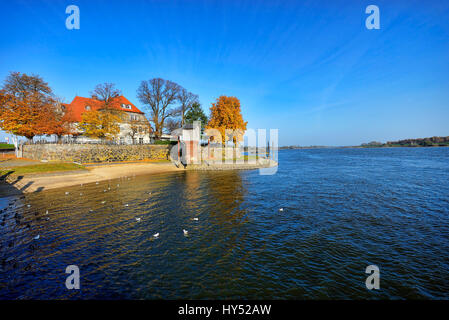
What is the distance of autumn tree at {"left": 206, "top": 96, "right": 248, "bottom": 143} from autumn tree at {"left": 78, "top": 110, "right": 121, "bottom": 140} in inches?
859

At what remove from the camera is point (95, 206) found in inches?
518

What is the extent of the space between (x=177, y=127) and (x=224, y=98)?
1893 centimetres

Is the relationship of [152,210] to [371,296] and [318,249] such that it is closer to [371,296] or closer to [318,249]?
[318,249]

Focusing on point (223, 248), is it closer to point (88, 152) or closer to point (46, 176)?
point (46, 176)

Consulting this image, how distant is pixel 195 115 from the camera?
54219mm

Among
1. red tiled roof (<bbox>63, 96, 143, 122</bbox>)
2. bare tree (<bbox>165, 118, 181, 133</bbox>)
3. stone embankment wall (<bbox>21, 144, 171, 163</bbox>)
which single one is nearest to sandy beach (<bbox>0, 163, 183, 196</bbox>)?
stone embankment wall (<bbox>21, 144, 171, 163</bbox>)

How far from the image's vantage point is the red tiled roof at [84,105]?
42997 mm

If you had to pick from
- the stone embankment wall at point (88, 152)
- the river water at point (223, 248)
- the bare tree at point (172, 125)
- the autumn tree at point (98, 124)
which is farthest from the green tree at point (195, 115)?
the river water at point (223, 248)

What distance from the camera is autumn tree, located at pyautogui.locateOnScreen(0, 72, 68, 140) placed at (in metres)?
29.5

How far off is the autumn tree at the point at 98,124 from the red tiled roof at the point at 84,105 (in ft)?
10.2

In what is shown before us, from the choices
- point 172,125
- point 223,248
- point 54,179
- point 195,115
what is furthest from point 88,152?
point 223,248

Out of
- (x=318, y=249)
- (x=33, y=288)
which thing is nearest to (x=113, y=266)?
(x=33, y=288)

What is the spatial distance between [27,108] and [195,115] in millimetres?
34693

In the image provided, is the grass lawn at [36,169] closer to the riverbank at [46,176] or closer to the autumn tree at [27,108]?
the riverbank at [46,176]
